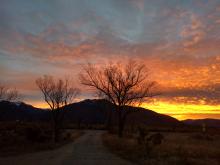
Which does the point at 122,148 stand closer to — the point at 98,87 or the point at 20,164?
the point at 20,164

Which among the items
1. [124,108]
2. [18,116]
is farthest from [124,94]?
[18,116]

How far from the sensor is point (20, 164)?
18562mm

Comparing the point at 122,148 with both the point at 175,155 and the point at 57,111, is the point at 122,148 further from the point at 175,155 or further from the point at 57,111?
the point at 57,111

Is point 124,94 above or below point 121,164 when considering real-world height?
above

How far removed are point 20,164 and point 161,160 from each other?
765 cm

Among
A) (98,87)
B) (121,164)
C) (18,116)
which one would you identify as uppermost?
(18,116)

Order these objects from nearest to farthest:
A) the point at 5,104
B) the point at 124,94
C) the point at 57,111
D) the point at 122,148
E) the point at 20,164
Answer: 1. the point at 20,164
2. the point at 122,148
3. the point at 57,111
4. the point at 124,94
5. the point at 5,104

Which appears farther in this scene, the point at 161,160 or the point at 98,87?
the point at 98,87

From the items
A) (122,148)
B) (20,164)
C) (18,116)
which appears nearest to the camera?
(20,164)

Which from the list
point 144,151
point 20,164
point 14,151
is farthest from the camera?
point 14,151

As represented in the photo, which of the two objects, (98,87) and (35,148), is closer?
(35,148)

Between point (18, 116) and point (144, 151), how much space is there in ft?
522

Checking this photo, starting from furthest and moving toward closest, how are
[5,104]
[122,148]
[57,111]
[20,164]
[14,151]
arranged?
[5,104] → [57,111] → [122,148] → [14,151] → [20,164]

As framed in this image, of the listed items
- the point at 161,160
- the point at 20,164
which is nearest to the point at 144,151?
the point at 161,160
